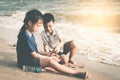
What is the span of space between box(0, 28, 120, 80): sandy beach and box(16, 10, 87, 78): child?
13cm

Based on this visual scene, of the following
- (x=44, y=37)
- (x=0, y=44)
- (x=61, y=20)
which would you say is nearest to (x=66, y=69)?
(x=44, y=37)

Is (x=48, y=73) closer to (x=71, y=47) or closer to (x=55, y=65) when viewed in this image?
(x=55, y=65)

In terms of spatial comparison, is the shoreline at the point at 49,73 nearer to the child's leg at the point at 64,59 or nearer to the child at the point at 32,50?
the child at the point at 32,50

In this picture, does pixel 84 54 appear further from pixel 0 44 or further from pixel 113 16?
pixel 113 16

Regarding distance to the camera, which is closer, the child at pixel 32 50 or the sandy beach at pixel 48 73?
the sandy beach at pixel 48 73

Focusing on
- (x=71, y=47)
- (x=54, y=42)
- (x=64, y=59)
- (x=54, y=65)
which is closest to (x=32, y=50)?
(x=54, y=65)

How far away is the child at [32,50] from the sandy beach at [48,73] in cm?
13

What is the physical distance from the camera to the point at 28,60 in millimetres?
5059

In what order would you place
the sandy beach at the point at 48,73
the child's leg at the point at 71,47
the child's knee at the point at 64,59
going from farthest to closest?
the child's leg at the point at 71,47 → the child's knee at the point at 64,59 → the sandy beach at the point at 48,73

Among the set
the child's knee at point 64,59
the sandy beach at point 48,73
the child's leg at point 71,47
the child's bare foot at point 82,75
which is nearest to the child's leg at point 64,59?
the child's knee at point 64,59

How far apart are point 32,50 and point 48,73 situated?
492 millimetres

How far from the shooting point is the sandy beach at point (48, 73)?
4.82 m

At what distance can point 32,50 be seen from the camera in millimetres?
4949

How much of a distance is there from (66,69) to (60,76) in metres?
0.16
